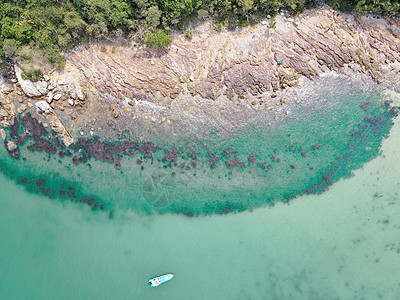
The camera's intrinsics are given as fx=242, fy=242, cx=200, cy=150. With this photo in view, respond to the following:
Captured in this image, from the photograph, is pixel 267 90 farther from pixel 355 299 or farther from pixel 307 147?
pixel 355 299

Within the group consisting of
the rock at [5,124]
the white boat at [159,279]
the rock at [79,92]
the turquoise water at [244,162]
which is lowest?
the white boat at [159,279]

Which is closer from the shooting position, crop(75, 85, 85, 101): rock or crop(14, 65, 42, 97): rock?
crop(14, 65, 42, 97): rock

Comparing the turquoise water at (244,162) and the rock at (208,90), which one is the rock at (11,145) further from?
the rock at (208,90)

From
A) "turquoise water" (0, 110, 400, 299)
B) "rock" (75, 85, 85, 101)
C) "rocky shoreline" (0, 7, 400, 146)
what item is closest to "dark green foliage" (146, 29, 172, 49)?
"rocky shoreline" (0, 7, 400, 146)

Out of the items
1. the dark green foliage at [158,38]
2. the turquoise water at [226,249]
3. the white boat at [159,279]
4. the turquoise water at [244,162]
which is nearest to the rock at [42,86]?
the turquoise water at [244,162]

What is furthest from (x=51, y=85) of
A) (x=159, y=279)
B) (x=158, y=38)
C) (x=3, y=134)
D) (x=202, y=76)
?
(x=159, y=279)

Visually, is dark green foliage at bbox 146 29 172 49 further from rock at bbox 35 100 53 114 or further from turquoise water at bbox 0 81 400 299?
rock at bbox 35 100 53 114
